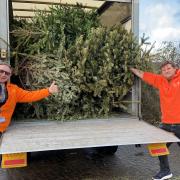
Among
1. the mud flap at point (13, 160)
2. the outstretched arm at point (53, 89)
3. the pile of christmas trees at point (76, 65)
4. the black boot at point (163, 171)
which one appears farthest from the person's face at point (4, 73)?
the black boot at point (163, 171)

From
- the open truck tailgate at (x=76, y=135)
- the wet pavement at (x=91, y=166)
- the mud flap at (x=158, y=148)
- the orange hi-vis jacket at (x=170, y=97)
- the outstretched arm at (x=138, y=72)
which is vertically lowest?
the wet pavement at (x=91, y=166)

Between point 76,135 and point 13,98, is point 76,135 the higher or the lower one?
the lower one

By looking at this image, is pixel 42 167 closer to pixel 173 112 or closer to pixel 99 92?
pixel 99 92

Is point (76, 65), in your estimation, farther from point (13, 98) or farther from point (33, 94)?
point (13, 98)

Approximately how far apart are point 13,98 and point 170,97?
1.93 meters

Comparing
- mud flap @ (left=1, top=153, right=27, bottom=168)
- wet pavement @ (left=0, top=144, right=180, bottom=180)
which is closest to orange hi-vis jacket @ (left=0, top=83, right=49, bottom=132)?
mud flap @ (left=1, top=153, right=27, bottom=168)

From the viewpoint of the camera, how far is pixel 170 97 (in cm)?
477

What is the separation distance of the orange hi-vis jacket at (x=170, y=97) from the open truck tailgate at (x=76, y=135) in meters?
0.37

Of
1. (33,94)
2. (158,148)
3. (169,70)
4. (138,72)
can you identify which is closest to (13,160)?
(33,94)

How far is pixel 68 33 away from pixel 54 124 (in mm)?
1270

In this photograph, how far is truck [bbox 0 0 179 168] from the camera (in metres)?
3.69

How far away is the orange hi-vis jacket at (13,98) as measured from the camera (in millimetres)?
4327

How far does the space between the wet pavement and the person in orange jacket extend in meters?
1.10

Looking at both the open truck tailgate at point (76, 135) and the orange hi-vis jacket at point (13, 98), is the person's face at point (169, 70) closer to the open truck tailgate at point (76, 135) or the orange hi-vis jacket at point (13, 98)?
the open truck tailgate at point (76, 135)
